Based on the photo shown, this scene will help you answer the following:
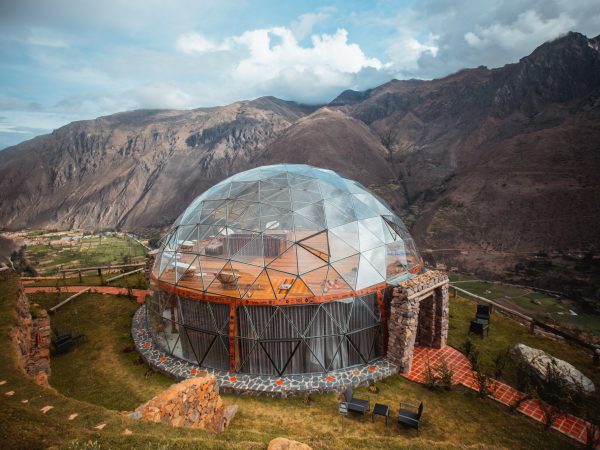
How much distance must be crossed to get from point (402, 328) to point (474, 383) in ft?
9.87

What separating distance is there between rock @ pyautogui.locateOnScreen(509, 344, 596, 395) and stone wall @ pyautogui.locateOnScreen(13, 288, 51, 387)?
16062 mm

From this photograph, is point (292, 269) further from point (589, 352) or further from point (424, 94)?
A: point (424, 94)

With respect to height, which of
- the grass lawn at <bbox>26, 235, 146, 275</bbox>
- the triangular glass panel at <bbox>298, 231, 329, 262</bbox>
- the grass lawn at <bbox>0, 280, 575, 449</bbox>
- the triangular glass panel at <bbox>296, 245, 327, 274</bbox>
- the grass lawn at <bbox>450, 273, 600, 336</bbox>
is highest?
the triangular glass panel at <bbox>298, 231, 329, 262</bbox>

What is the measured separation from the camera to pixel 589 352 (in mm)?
13117

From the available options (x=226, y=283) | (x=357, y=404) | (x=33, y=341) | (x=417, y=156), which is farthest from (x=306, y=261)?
(x=417, y=156)

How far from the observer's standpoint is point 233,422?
924 cm

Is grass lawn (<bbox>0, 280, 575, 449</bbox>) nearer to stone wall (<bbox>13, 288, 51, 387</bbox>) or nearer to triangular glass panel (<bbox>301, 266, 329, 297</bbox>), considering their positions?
stone wall (<bbox>13, 288, 51, 387</bbox>)

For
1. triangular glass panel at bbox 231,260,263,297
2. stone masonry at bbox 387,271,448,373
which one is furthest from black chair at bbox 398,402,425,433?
triangular glass panel at bbox 231,260,263,297

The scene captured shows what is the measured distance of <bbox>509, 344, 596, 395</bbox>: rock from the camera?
1015 centimetres

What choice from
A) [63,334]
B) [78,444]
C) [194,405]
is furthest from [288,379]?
[63,334]

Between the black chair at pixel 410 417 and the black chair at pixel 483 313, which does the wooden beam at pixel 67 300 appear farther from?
the black chair at pixel 483 313

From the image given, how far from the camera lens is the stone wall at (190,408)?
7352 mm

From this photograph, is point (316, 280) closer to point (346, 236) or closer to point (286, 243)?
point (286, 243)

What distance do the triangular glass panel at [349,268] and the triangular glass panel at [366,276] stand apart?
156mm
